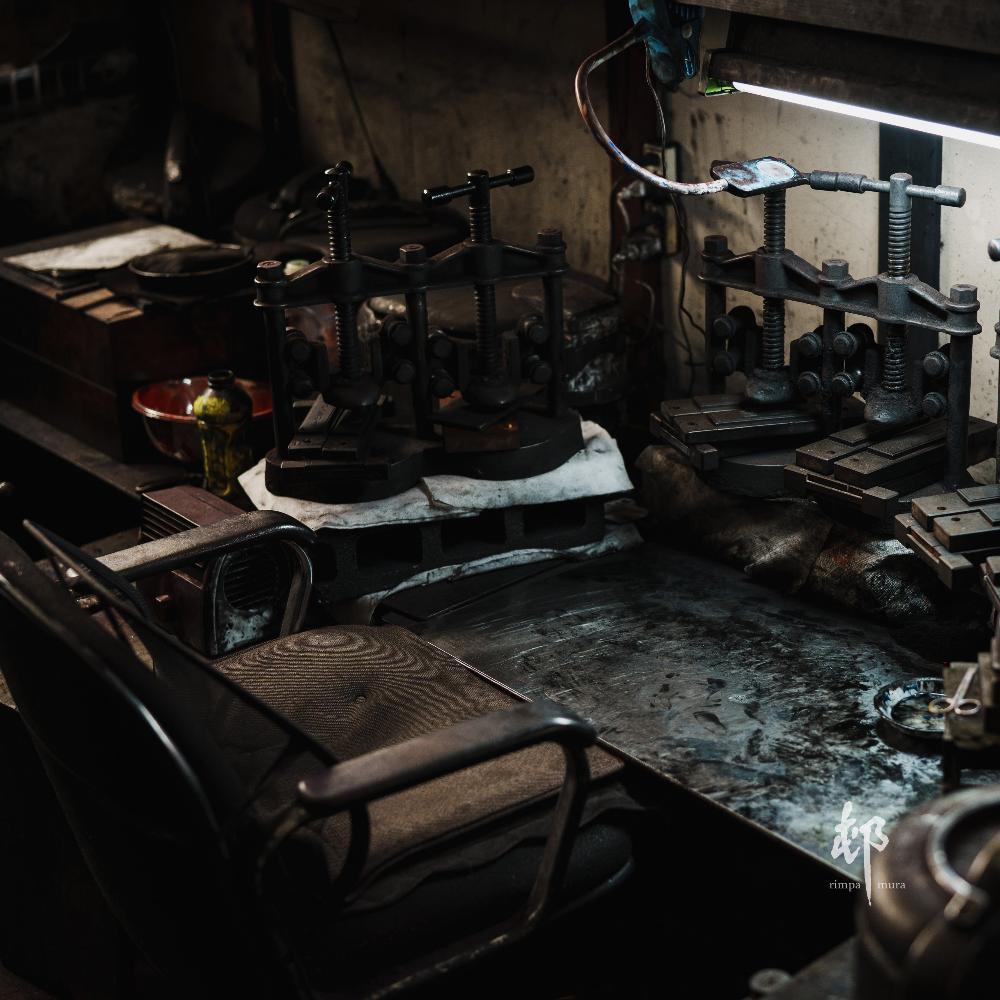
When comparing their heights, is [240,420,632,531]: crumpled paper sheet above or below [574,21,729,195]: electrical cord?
below

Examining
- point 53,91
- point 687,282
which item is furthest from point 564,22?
point 53,91

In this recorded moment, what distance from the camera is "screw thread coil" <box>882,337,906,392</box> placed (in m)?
2.84

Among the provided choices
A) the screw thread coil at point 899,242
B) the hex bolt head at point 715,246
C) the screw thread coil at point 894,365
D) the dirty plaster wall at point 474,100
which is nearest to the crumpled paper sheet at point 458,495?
the hex bolt head at point 715,246

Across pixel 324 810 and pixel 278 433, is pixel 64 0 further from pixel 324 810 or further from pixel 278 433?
pixel 324 810

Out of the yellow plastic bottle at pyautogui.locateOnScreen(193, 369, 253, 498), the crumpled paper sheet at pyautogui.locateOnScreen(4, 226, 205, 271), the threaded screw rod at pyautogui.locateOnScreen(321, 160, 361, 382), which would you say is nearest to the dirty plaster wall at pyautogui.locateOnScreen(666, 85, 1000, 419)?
the threaded screw rod at pyautogui.locateOnScreen(321, 160, 361, 382)

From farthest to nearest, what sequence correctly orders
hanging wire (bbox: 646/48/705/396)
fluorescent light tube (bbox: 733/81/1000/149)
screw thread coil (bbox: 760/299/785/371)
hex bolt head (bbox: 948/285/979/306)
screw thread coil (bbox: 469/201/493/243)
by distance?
hanging wire (bbox: 646/48/705/396), screw thread coil (bbox: 469/201/493/243), screw thread coil (bbox: 760/299/785/371), hex bolt head (bbox: 948/285/979/306), fluorescent light tube (bbox: 733/81/1000/149)

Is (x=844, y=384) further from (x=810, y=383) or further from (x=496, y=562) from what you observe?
(x=496, y=562)

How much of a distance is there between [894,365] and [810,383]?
0.65ft

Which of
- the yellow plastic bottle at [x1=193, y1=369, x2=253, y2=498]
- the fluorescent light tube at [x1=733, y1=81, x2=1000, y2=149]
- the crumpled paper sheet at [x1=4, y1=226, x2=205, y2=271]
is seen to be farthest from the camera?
the crumpled paper sheet at [x1=4, y1=226, x2=205, y2=271]

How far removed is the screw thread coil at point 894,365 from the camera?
9.32 ft

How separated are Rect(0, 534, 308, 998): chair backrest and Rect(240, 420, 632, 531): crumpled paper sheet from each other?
3.64ft

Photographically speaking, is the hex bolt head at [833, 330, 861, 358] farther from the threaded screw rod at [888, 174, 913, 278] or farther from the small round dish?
the small round dish

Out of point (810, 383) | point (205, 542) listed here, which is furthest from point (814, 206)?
point (205, 542)

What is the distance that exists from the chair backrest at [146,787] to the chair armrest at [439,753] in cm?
12
